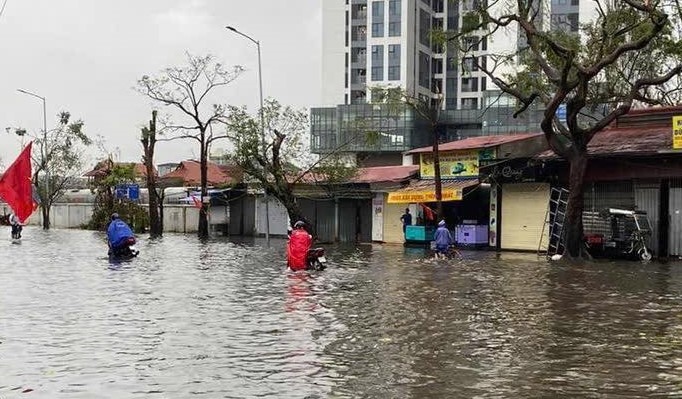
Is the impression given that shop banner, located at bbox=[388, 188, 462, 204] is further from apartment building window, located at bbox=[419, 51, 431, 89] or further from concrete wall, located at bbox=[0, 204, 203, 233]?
apartment building window, located at bbox=[419, 51, 431, 89]

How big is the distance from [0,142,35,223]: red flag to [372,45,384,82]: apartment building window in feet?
280

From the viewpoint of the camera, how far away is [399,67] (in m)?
97.9

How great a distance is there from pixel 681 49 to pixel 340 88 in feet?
260

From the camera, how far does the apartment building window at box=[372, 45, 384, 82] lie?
99062mm

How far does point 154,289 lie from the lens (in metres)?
17.5

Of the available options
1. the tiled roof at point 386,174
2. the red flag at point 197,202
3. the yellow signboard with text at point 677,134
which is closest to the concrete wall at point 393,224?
the tiled roof at point 386,174

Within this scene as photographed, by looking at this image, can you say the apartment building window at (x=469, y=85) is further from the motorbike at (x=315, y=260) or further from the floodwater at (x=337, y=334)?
the motorbike at (x=315, y=260)

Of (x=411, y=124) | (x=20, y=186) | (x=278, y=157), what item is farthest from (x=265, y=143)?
(x=411, y=124)

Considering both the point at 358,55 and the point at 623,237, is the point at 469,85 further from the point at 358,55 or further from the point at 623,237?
the point at 623,237

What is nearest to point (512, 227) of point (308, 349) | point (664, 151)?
point (664, 151)

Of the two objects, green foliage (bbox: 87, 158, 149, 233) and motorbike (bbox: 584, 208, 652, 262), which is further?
green foliage (bbox: 87, 158, 149, 233)

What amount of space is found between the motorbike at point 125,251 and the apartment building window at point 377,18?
2998 inches

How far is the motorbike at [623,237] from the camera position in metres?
28.0

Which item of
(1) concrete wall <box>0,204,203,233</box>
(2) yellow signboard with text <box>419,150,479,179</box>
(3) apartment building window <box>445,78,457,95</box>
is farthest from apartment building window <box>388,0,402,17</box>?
(2) yellow signboard with text <box>419,150,479,179</box>
